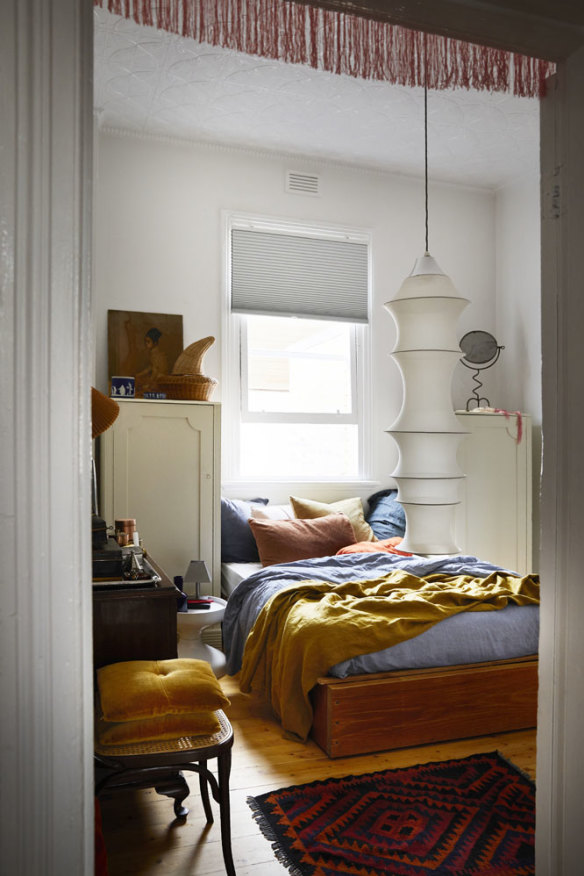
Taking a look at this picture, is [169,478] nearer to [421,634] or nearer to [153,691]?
[421,634]

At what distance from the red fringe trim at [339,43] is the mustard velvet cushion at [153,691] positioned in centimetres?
164

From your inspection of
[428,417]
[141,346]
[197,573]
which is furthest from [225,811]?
[141,346]

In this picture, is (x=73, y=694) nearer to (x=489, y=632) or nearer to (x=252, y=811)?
(x=252, y=811)

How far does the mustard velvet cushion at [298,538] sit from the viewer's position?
4.57 metres

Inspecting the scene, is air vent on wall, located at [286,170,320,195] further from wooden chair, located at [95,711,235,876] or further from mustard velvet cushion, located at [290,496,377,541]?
wooden chair, located at [95,711,235,876]

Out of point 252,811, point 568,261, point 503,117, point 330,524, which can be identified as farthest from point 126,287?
point 568,261

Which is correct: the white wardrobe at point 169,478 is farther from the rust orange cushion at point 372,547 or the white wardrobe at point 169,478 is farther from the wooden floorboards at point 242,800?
the wooden floorboards at point 242,800

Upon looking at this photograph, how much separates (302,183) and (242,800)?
427cm

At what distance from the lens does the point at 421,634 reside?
319 centimetres

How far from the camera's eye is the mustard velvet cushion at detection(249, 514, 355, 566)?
4.57 metres

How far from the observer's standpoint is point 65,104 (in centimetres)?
98

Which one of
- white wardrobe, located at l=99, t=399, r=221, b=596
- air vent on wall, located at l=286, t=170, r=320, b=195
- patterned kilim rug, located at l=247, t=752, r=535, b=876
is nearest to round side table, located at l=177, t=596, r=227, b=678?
white wardrobe, located at l=99, t=399, r=221, b=596

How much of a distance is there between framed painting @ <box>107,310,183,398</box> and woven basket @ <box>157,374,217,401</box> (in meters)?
0.19

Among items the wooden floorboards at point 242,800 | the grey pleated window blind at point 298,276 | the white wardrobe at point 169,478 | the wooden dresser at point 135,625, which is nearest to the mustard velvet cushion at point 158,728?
the wooden dresser at point 135,625
